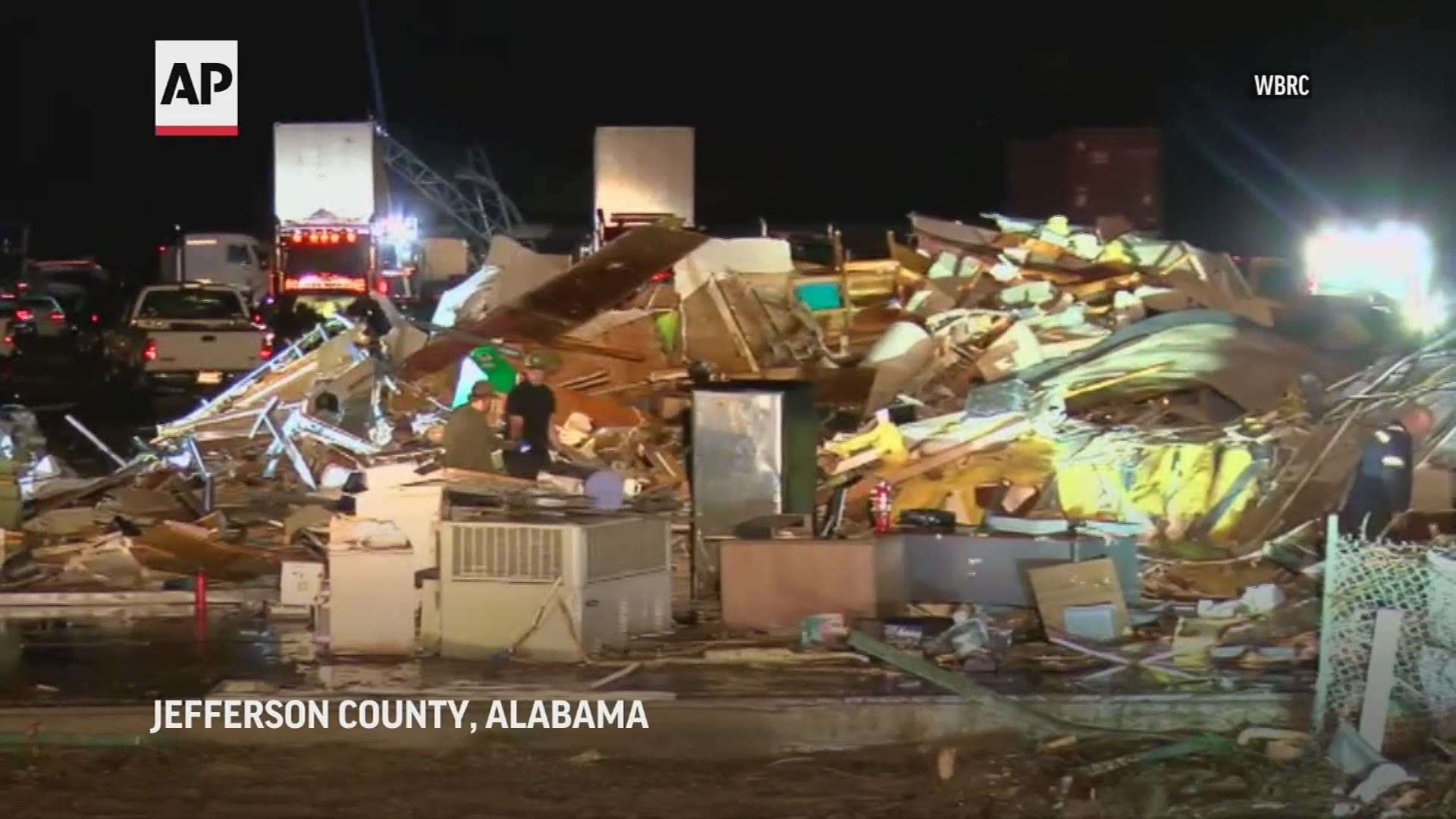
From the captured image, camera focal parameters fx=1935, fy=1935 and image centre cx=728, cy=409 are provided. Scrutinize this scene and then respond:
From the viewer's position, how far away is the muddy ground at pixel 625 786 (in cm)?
785

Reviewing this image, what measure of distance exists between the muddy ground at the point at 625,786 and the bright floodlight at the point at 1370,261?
16.3 metres

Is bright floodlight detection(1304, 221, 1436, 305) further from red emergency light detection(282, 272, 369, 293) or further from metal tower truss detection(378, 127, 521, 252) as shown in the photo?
metal tower truss detection(378, 127, 521, 252)

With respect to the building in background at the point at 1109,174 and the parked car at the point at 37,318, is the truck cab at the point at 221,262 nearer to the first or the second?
the parked car at the point at 37,318

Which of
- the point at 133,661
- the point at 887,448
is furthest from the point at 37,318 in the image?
the point at 133,661

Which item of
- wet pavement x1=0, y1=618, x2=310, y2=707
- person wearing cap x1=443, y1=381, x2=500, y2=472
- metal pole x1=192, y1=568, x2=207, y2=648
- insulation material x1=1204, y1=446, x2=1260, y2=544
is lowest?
wet pavement x1=0, y1=618, x2=310, y2=707

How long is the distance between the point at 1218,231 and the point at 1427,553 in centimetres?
3433

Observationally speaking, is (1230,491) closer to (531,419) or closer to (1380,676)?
(531,419)

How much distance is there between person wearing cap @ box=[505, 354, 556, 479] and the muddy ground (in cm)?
539

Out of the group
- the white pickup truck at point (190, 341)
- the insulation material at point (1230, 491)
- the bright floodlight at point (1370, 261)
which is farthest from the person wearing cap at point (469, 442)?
the bright floodlight at point (1370, 261)

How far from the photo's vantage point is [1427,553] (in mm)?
8547

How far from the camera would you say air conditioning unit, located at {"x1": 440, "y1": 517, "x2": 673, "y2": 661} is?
32.7 feet

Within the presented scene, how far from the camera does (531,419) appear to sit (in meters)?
14.4

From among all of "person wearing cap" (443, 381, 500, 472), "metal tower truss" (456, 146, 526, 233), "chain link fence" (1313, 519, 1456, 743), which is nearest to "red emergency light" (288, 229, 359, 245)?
"metal tower truss" (456, 146, 526, 233)

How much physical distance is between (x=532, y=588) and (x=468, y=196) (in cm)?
3751
